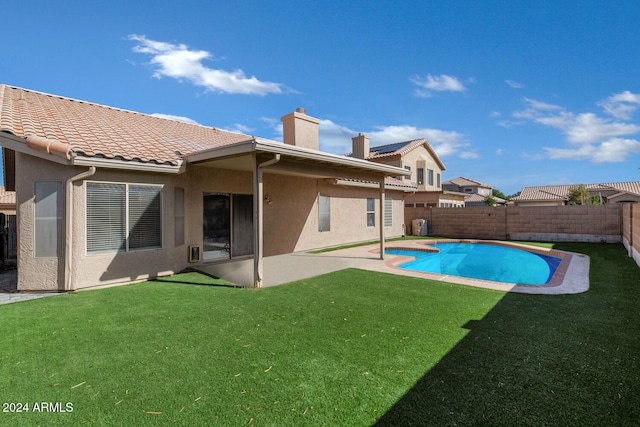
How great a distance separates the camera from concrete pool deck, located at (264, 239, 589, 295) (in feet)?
24.6

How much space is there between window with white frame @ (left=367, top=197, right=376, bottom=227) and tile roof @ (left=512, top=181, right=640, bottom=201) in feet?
118

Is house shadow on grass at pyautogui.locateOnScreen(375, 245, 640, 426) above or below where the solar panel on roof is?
below

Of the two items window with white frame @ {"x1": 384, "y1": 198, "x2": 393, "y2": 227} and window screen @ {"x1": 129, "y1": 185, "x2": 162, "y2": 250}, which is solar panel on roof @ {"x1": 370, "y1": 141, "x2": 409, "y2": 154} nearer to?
window with white frame @ {"x1": 384, "y1": 198, "x2": 393, "y2": 227}

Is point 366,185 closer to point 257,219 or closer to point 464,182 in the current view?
point 257,219

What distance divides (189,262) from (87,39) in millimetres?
10753

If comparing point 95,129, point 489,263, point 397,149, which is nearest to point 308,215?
point 489,263

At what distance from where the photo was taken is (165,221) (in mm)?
8797

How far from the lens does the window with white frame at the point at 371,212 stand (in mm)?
17969

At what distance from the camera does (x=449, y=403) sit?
3.03 metres

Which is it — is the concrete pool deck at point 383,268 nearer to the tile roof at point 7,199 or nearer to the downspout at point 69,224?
the downspout at point 69,224

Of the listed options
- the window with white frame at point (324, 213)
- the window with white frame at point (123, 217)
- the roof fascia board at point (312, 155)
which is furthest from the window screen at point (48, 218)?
the window with white frame at point (324, 213)

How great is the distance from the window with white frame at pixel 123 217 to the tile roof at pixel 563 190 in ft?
159

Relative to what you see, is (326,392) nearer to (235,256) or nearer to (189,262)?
(189,262)

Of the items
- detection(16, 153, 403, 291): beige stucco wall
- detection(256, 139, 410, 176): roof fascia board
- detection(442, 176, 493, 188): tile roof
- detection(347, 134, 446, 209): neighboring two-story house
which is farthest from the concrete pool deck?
detection(442, 176, 493, 188): tile roof
